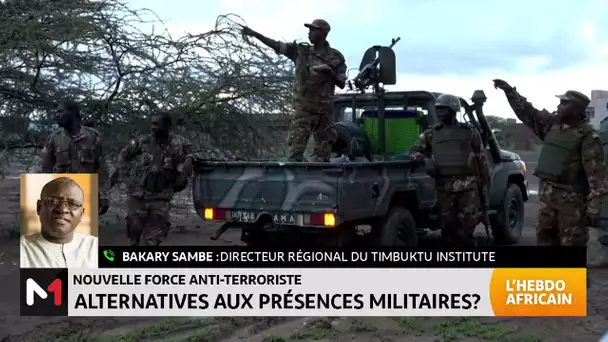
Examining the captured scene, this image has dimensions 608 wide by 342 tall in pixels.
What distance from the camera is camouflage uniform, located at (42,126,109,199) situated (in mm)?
6090

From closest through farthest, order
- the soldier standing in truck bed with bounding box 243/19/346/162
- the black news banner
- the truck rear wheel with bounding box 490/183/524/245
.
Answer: the black news banner < the soldier standing in truck bed with bounding box 243/19/346/162 < the truck rear wheel with bounding box 490/183/524/245

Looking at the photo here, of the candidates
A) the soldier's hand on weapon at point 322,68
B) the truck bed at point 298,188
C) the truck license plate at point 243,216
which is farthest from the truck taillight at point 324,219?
the soldier's hand on weapon at point 322,68

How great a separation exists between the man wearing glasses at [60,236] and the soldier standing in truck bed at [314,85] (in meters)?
2.50

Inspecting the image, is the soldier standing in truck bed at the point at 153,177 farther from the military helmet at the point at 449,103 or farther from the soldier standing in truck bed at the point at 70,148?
the military helmet at the point at 449,103

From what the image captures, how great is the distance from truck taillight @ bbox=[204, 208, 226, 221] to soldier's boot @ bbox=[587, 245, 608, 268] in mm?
3889

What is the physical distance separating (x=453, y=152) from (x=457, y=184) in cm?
30

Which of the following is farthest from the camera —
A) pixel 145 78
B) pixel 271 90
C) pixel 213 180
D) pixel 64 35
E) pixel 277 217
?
pixel 271 90

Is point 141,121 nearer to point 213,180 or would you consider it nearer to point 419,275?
point 213,180

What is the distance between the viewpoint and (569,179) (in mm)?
5801

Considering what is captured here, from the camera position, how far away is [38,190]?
16.3 ft

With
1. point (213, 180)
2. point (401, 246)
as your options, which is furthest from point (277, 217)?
point (401, 246)

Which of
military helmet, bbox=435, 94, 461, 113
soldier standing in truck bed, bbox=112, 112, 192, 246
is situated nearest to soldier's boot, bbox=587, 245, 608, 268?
military helmet, bbox=435, 94, 461, 113

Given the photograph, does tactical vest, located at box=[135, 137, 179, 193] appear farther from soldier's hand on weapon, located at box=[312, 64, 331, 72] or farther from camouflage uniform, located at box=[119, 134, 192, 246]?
soldier's hand on weapon, located at box=[312, 64, 331, 72]

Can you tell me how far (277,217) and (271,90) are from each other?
3.37m
